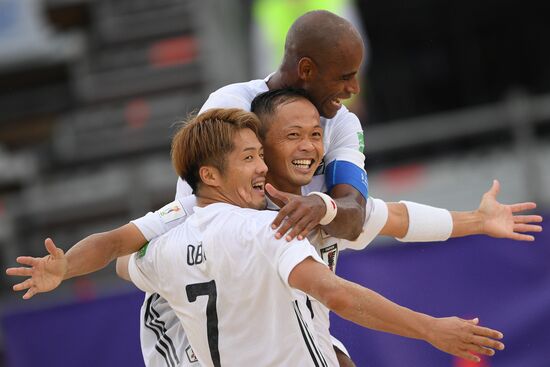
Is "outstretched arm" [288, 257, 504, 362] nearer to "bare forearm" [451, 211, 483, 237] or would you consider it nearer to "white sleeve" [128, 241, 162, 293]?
"white sleeve" [128, 241, 162, 293]

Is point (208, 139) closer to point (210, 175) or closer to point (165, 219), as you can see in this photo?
point (210, 175)

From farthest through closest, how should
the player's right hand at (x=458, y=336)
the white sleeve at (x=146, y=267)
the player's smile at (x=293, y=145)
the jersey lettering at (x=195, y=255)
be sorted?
1. the player's smile at (x=293, y=145)
2. the white sleeve at (x=146, y=267)
3. the jersey lettering at (x=195, y=255)
4. the player's right hand at (x=458, y=336)

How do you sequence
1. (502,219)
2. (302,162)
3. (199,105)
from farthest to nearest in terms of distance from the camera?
(199,105) → (502,219) → (302,162)

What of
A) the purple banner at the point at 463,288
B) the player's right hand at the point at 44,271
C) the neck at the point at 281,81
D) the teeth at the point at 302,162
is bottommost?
the purple banner at the point at 463,288

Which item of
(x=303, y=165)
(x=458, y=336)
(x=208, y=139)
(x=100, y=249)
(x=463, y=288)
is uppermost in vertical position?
(x=208, y=139)

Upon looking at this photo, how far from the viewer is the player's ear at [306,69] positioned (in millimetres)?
4699

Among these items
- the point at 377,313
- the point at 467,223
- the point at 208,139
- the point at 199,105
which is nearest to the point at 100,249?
the point at 208,139

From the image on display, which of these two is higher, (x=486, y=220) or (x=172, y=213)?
(x=172, y=213)

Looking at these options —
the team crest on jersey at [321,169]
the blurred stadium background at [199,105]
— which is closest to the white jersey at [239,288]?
the team crest on jersey at [321,169]

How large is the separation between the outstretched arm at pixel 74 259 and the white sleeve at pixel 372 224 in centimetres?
94

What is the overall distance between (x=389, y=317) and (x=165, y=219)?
1089 mm

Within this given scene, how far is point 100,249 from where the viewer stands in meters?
4.21

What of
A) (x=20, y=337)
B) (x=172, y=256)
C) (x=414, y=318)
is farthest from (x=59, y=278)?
(x=20, y=337)

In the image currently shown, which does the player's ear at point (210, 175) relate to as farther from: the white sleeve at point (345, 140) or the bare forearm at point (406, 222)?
the bare forearm at point (406, 222)
